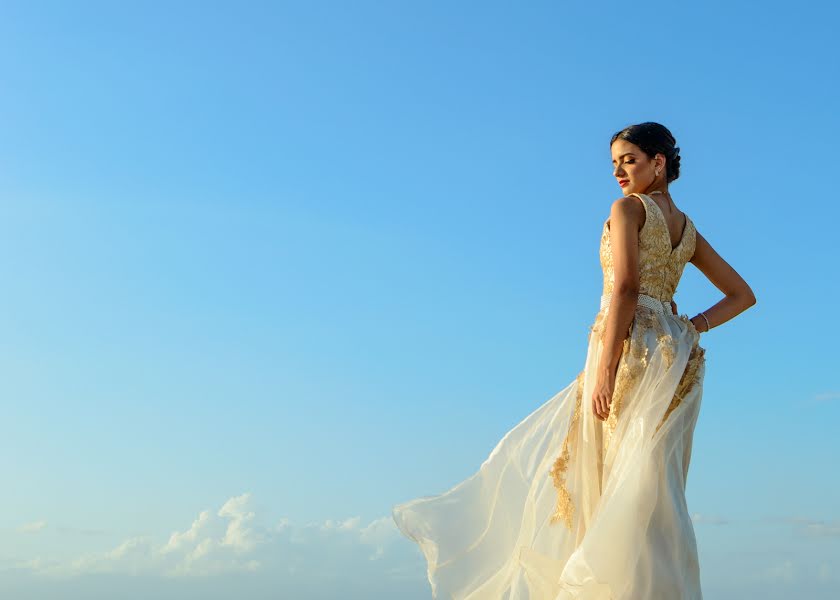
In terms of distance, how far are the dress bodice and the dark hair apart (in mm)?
269

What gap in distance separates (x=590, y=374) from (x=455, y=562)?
1305 millimetres

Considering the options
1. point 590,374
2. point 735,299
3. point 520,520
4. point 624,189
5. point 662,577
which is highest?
point 624,189

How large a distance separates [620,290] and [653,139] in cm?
88

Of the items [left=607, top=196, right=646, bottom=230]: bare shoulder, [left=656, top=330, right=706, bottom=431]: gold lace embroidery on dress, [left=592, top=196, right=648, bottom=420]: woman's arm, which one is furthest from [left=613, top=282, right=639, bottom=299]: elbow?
[left=656, top=330, right=706, bottom=431]: gold lace embroidery on dress

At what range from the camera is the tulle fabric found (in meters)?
5.27

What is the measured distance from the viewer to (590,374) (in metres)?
5.98

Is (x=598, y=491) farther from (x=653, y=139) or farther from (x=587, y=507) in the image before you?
(x=653, y=139)

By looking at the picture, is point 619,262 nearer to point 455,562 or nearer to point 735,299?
point 735,299

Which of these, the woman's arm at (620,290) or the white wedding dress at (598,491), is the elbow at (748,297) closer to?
the white wedding dress at (598,491)

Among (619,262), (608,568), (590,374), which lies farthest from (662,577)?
(619,262)

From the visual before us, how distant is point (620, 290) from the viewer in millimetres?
5688

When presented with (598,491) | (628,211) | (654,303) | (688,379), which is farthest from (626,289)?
(598,491)

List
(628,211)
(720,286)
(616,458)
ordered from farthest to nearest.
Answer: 1. (720,286)
2. (628,211)
3. (616,458)

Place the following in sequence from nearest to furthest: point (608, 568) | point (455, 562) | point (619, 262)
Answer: point (608, 568), point (619, 262), point (455, 562)
